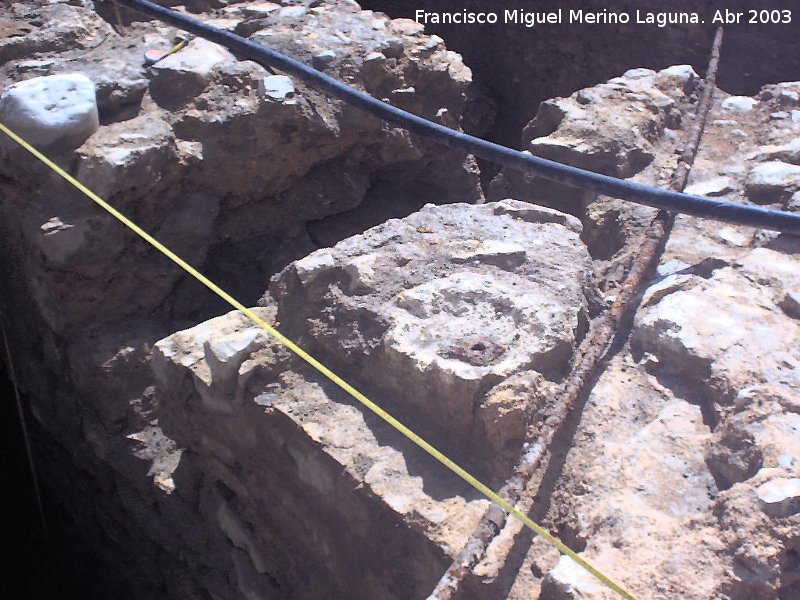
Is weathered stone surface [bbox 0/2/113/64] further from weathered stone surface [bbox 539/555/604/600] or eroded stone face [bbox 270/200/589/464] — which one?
weathered stone surface [bbox 539/555/604/600]

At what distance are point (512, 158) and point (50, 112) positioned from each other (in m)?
1.37

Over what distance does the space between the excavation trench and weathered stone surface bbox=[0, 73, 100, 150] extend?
6 centimetres

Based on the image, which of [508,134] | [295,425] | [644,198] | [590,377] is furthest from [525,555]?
[508,134]

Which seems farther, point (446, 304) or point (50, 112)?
point (50, 112)

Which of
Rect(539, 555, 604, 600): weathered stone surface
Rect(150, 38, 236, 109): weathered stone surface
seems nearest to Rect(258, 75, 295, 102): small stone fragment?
Rect(150, 38, 236, 109): weathered stone surface

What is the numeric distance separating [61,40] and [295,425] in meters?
1.79

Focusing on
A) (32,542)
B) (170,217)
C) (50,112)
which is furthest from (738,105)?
(32,542)

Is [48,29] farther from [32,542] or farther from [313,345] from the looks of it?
[32,542]

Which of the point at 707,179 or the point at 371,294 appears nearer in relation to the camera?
the point at 371,294

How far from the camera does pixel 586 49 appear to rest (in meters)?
4.23

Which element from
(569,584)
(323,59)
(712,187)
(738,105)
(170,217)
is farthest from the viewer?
(738,105)

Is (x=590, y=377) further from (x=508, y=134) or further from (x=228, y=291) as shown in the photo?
(x=508, y=134)

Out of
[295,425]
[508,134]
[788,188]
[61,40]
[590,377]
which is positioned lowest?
[508,134]

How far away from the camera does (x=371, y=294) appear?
184 centimetres
